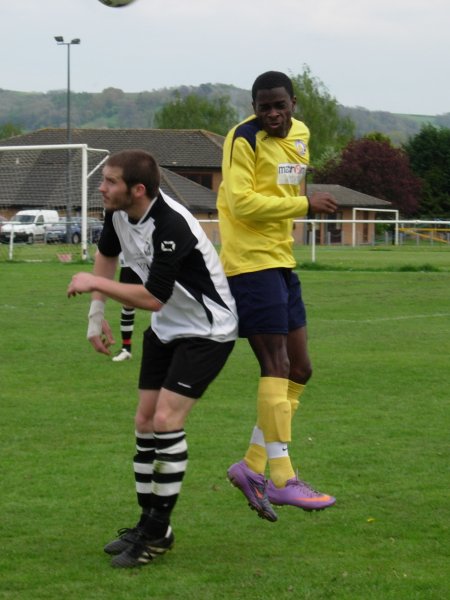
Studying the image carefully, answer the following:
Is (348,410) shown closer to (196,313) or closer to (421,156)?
(196,313)

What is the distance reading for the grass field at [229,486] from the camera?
533cm

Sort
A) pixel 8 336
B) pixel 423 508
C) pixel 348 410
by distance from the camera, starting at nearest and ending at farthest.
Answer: pixel 423 508 < pixel 348 410 < pixel 8 336

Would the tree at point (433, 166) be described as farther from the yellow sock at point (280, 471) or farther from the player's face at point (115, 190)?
the player's face at point (115, 190)

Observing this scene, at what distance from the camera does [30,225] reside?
40000 mm

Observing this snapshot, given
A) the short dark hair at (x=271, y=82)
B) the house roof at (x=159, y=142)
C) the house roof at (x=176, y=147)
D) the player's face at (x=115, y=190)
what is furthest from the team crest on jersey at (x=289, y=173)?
the house roof at (x=159, y=142)

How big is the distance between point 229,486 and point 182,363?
1652 mm

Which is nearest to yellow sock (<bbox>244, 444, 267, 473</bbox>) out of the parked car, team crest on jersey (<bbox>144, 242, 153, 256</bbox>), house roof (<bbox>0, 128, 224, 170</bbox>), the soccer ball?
team crest on jersey (<bbox>144, 242, 153, 256</bbox>)

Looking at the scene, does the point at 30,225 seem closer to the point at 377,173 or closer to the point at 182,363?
the point at 182,363

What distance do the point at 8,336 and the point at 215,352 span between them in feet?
32.5

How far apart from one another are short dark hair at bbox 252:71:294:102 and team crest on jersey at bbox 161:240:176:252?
1244mm

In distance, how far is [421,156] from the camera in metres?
99.5

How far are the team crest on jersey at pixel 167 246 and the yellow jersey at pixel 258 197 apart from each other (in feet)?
2.61

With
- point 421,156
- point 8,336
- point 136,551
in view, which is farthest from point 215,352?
point 421,156

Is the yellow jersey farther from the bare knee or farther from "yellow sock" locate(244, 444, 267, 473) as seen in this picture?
"yellow sock" locate(244, 444, 267, 473)
